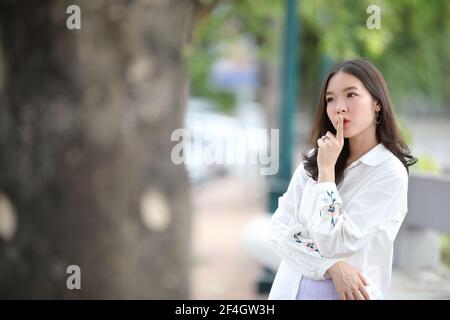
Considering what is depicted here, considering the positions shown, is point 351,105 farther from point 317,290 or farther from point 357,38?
point 357,38

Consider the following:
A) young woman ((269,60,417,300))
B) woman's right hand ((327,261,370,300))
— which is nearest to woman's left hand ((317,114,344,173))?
young woman ((269,60,417,300))

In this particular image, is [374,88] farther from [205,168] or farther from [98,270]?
[205,168]

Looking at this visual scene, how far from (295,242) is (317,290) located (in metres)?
0.16

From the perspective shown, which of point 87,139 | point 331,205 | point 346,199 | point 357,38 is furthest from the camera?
point 357,38

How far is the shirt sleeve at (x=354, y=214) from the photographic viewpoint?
189 cm

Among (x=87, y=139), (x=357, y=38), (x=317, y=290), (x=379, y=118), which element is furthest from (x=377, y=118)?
(x=357, y=38)

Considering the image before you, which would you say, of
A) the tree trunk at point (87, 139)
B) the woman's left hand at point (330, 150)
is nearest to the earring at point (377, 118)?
the woman's left hand at point (330, 150)

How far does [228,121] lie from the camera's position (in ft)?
63.6

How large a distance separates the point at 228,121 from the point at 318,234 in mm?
17519

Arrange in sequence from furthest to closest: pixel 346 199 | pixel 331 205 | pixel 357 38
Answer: pixel 357 38 → pixel 346 199 → pixel 331 205

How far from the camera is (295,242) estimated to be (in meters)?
2.02

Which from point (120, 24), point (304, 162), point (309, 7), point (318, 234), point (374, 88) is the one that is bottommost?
point (318, 234)

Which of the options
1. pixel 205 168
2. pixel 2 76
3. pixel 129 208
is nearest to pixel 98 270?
pixel 129 208

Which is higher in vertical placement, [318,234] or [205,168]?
[318,234]
